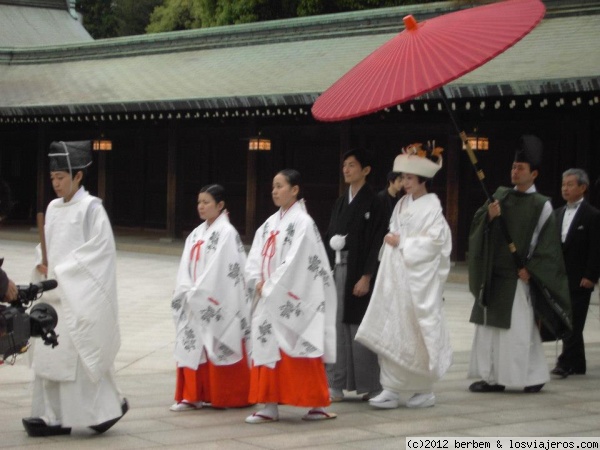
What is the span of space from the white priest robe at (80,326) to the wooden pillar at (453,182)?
1072 cm

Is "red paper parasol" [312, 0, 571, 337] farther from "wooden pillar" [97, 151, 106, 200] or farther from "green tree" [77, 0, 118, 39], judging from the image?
"green tree" [77, 0, 118, 39]

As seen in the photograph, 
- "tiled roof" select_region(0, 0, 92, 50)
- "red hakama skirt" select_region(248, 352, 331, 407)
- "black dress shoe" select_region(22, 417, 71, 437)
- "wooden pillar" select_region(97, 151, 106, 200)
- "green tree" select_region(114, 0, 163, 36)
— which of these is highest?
"green tree" select_region(114, 0, 163, 36)

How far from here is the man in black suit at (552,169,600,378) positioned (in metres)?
8.27

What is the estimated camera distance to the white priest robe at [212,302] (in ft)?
22.3

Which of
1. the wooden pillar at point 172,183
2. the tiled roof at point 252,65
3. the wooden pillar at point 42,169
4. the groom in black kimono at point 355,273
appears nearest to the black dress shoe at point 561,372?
the groom in black kimono at point 355,273

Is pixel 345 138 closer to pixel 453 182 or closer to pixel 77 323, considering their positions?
pixel 453 182

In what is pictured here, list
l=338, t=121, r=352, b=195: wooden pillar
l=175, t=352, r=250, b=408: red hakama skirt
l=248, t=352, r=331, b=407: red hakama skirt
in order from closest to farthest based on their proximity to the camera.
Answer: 1. l=248, t=352, r=331, b=407: red hakama skirt
2. l=175, t=352, r=250, b=408: red hakama skirt
3. l=338, t=121, r=352, b=195: wooden pillar

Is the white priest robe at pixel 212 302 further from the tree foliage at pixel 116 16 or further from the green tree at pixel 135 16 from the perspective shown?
the green tree at pixel 135 16

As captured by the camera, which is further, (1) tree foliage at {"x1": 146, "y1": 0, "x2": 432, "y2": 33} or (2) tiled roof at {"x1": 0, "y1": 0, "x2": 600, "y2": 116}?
(1) tree foliage at {"x1": 146, "y1": 0, "x2": 432, "y2": 33}

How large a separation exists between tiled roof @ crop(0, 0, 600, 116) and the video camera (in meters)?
9.62

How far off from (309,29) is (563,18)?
17.6ft

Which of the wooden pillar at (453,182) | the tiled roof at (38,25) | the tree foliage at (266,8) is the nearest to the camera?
the wooden pillar at (453,182)

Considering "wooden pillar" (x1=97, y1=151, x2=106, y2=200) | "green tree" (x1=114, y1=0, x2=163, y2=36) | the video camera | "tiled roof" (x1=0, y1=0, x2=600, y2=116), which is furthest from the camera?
"green tree" (x1=114, y1=0, x2=163, y2=36)

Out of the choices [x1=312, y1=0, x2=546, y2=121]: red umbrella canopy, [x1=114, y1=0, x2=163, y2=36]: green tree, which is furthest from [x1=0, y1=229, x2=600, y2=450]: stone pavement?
[x1=114, y1=0, x2=163, y2=36]: green tree
